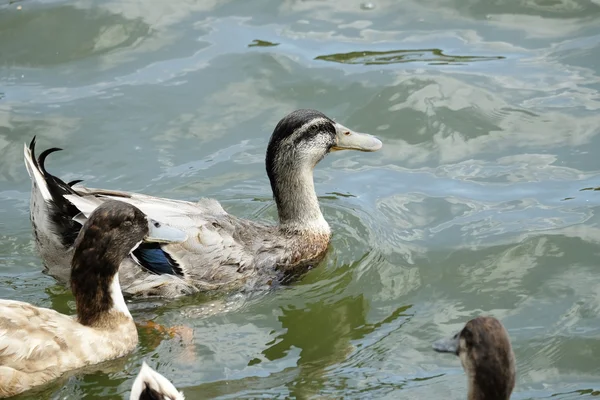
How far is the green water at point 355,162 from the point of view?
26.2ft

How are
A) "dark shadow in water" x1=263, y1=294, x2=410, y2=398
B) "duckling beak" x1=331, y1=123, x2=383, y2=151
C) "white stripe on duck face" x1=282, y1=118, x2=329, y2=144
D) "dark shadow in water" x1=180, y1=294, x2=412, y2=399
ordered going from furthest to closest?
1. "duckling beak" x1=331, y1=123, x2=383, y2=151
2. "white stripe on duck face" x1=282, y1=118, x2=329, y2=144
3. "dark shadow in water" x1=263, y1=294, x2=410, y2=398
4. "dark shadow in water" x1=180, y1=294, x2=412, y2=399

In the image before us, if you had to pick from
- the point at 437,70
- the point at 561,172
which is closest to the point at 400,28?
the point at 437,70

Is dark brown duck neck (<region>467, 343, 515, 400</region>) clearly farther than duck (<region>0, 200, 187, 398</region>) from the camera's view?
No

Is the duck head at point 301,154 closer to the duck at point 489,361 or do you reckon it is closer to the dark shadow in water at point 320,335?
the dark shadow in water at point 320,335

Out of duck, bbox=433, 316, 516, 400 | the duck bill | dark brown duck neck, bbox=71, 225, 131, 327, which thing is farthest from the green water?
duck, bbox=433, 316, 516, 400

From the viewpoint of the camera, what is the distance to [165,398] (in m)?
6.22

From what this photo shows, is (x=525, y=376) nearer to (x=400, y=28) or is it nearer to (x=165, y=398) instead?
(x=165, y=398)

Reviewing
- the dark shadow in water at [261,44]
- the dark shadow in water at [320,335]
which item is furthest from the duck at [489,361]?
the dark shadow in water at [261,44]

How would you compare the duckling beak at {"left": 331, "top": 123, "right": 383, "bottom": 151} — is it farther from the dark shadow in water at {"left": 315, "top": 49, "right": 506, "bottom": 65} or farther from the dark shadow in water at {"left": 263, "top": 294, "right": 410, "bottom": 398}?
the dark shadow in water at {"left": 315, "top": 49, "right": 506, "bottom": 65}

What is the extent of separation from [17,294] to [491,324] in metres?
4.38

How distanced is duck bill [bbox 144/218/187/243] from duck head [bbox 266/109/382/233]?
4.18ft

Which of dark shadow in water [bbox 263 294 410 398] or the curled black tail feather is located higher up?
the curled black tail feather

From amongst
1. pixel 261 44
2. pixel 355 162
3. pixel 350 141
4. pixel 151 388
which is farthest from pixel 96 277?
pixel 261 44

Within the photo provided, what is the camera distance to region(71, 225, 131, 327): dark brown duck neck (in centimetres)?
792
